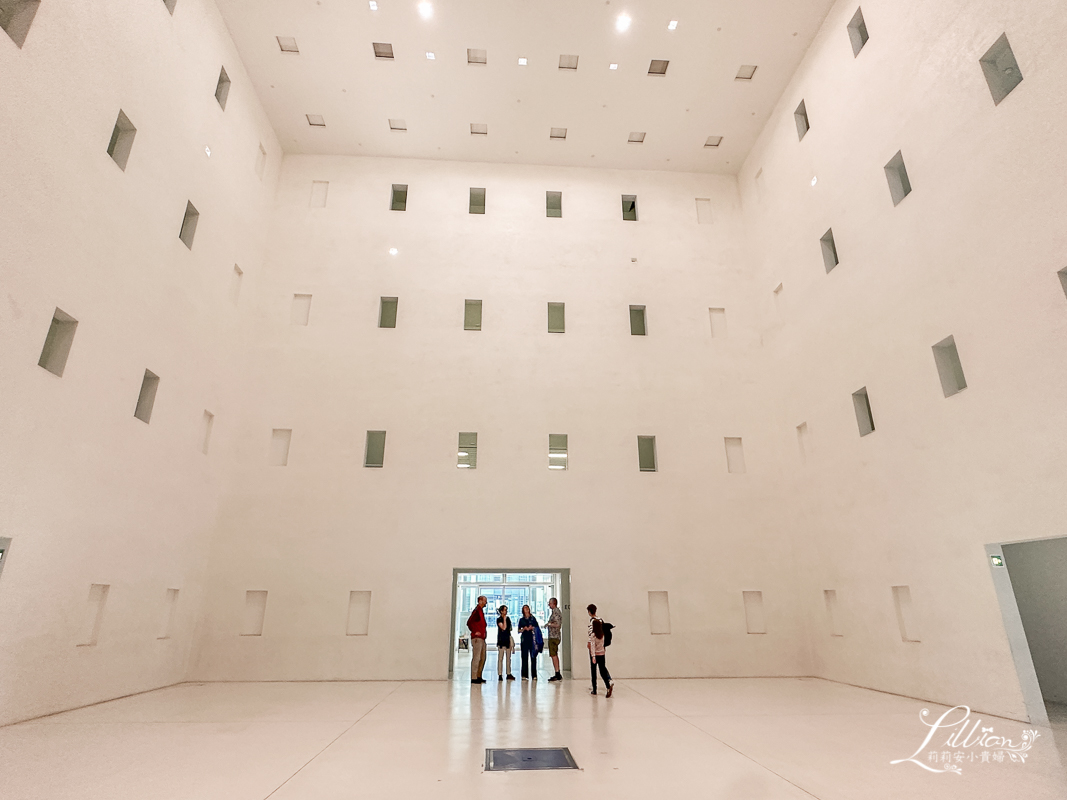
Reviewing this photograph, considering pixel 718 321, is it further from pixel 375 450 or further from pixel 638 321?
pixel 375 450

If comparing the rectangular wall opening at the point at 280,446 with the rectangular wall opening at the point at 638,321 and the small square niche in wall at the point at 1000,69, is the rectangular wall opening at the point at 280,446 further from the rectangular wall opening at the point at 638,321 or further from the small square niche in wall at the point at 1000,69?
the small square niche in wall at the point at 1000,69

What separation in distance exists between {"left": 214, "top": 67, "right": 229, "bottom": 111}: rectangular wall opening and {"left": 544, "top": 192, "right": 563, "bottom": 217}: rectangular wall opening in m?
9.53

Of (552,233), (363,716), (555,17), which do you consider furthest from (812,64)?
(363,716)

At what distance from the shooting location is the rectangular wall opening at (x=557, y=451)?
614 inches

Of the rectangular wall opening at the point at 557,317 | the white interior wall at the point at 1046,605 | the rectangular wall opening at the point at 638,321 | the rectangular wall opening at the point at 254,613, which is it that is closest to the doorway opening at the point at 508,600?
the rectangular wall opening at the point at 254,613

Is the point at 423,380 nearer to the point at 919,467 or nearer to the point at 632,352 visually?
the point at 632,352

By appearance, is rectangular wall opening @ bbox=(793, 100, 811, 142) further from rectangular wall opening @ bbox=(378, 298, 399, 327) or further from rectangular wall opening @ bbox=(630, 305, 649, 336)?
rectangular wall opening @ bbox=(378, 298, 399, 327)

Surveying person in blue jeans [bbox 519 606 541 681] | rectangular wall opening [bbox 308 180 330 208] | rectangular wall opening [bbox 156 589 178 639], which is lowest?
person in blue jeans [bbox 519 606 541 681]

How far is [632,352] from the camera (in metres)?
16.9

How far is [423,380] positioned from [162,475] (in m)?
6.64

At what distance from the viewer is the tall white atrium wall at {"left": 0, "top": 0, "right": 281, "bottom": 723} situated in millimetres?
8352

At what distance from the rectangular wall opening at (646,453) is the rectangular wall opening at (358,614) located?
26.5 feet

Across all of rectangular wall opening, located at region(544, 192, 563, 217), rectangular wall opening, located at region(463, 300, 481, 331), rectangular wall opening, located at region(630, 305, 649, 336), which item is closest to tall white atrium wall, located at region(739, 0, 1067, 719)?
rectangular wall opening, located at region(630, 305, 649, 336)

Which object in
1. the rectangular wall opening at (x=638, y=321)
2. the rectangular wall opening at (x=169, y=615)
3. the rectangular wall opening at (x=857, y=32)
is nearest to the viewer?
the rectangular wall opening at (x=169, y=615)
